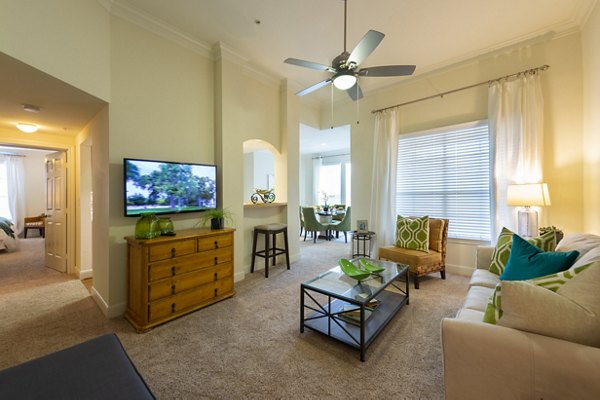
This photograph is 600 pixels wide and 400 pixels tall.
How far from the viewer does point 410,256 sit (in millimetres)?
3127

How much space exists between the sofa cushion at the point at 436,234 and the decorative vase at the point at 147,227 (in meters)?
3.47

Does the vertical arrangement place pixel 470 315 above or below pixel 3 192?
below

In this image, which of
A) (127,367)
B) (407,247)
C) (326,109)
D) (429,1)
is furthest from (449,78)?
(127,367)

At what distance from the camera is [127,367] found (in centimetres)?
104

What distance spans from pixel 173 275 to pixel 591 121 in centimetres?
469

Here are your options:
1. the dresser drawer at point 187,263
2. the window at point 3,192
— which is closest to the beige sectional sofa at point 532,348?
the dresser drawer at point 187,263

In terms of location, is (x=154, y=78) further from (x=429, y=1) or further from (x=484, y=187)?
(x=484, y=187)

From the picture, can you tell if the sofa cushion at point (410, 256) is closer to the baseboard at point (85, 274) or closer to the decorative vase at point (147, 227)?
the decorative vase at point (147, 227)

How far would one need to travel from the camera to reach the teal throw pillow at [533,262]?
1416 millimetres

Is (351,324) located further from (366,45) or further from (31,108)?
(31,108)

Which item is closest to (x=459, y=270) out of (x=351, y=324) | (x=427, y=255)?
(x=427, y=255)

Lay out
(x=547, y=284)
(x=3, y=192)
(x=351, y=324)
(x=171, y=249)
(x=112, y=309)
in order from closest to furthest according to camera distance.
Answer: (x=547, y=284)
(x=351, y=324)
(x=171, y=249)
(x=112, y=309)
(x=3, y=192)

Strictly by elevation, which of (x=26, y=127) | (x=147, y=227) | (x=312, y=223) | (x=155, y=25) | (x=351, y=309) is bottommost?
(x=351, y=309)

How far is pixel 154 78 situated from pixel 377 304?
341 cm
